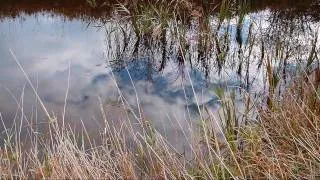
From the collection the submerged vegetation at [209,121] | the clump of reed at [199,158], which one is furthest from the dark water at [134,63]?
the clump of reed at [199,158]

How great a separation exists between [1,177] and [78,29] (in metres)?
4.70

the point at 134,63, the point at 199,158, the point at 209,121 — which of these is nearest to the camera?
the point at 199,158

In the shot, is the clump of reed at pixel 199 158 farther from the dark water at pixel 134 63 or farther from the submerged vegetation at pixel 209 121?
the dark water at pixel 134 63

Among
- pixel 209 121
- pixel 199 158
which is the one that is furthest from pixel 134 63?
→ pixel 199 158

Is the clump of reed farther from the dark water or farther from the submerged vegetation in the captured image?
the dark water

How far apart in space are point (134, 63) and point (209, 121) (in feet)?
9.29

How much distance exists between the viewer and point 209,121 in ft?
11.2

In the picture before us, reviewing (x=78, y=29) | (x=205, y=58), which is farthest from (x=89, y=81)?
(x=78, y=29)

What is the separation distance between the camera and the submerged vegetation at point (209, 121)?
9.86 feet

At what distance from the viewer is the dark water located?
4715 millimetres

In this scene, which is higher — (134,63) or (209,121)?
(134,63)

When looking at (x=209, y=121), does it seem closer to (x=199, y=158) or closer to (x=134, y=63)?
(x=199, y=158)

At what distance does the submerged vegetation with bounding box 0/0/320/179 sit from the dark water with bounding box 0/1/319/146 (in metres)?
0.03

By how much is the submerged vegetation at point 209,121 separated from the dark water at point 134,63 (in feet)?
0.10
